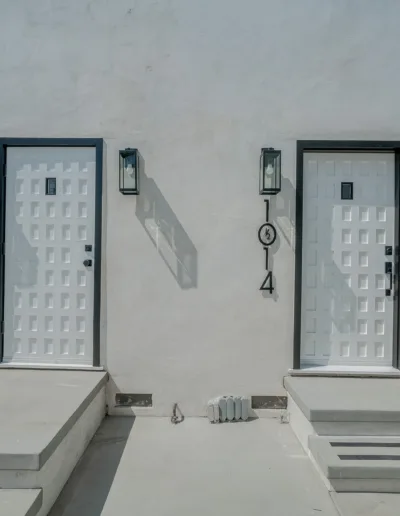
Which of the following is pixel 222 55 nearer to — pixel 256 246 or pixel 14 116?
pixel 256 246

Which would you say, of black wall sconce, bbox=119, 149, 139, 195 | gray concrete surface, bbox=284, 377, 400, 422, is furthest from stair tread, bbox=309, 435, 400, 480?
black wall sconce, bbox=119, 149, 139, 195

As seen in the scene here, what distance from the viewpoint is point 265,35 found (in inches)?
124

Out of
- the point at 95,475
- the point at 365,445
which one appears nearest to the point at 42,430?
the point at 95,475

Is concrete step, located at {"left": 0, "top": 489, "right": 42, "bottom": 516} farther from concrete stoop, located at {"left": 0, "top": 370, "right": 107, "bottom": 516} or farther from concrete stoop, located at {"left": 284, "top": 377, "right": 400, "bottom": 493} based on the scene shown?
concrete stoop, located at {"left": 284, "top": 377, "right": 400, "bottom": 493}

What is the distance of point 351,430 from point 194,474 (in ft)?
3.54

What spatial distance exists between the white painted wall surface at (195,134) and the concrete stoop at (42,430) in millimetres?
441

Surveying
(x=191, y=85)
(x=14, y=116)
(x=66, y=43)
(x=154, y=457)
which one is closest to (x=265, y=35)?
(x=191, y=85)

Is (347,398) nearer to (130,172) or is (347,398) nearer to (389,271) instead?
(389,271)

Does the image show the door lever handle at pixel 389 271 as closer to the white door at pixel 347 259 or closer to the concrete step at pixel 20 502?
the white door at pixel 347 259

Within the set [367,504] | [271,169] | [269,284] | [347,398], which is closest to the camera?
[367,504]

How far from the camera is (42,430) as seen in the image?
206 cm

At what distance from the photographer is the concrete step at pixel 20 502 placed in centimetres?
164

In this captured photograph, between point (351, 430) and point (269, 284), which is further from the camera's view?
point (269, 284)

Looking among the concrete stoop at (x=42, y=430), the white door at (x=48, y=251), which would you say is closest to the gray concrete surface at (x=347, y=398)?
the concrete stoop at (x=42, y=430)
